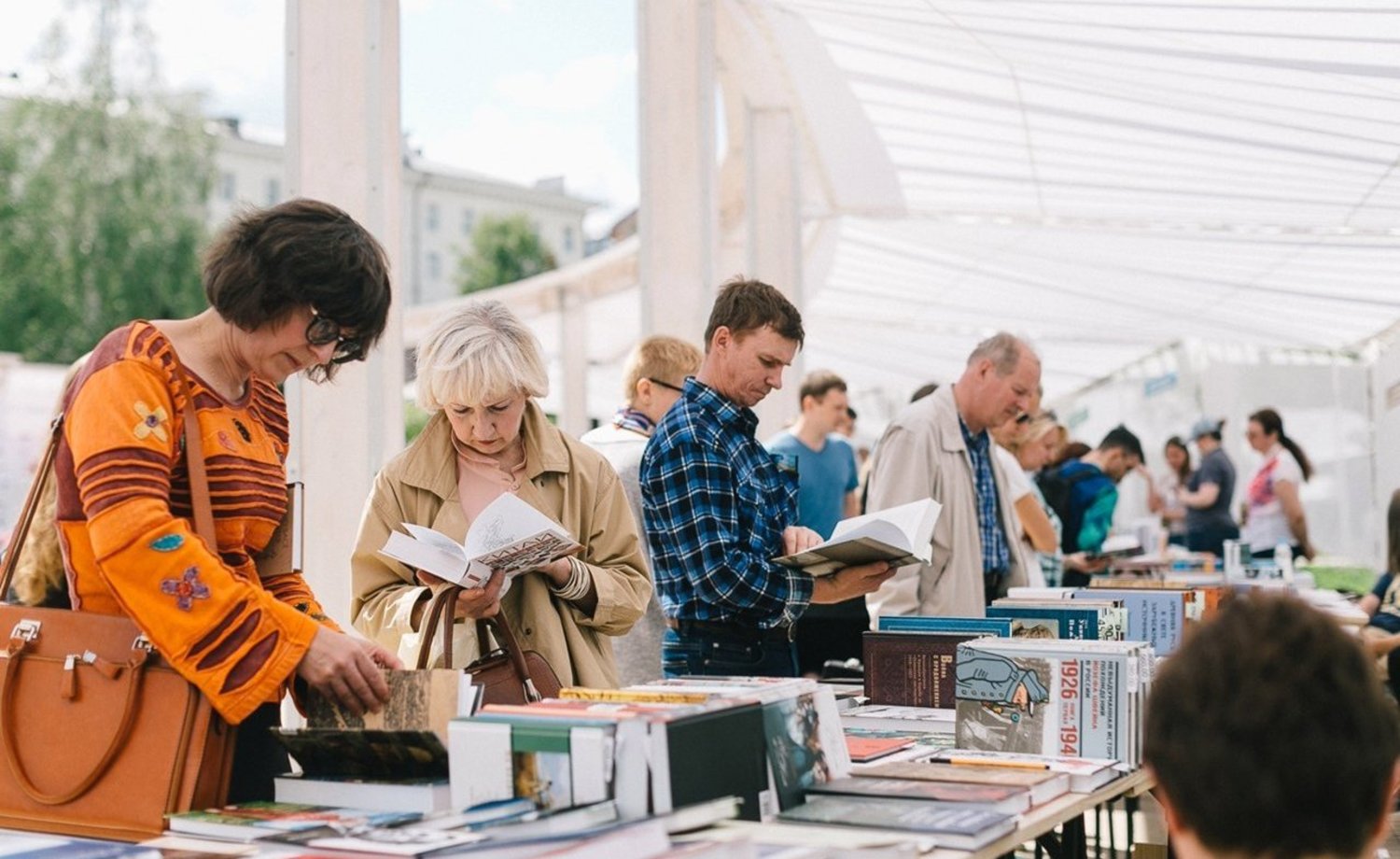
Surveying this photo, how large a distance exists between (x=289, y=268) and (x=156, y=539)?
42 cm

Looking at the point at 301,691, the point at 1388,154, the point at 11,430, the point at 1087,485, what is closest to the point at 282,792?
the point at 301,691

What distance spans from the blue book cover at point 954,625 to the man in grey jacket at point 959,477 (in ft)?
2.69

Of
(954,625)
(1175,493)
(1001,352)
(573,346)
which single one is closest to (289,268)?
(954,625)

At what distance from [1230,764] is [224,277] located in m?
1.49

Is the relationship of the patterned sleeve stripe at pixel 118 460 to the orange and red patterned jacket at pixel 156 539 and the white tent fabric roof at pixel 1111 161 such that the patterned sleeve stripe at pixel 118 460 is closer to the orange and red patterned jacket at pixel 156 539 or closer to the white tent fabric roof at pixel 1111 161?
the orange and red patterned jacket at pixel 156 539

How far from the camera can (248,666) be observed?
2.03 meters

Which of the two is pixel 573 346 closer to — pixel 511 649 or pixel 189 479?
pixel 511 649

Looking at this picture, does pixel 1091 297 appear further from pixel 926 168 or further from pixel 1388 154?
pixel 1388 154

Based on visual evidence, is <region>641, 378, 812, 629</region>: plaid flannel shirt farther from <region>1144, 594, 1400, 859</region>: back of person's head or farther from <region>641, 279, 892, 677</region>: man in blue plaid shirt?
<region>1144, 594, 1400, 859</region>: back of person's head

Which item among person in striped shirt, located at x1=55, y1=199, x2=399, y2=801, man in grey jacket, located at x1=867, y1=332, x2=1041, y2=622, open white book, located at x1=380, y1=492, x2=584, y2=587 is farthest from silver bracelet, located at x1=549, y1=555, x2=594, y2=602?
man in grey jacket, located at x1=867, y1=332, x2=1041, y2=622

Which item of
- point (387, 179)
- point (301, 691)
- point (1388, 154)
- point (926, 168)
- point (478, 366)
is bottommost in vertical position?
point (301, 691)

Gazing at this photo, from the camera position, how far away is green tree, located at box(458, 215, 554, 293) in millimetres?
55812

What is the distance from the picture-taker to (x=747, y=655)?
3.45 meters

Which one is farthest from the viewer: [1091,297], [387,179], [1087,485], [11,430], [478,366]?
[1091,297]
